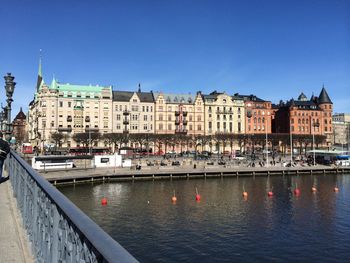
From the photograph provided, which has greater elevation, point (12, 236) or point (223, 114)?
point (223, 114)

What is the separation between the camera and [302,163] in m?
95.4

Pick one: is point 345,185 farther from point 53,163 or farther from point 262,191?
point 53,163

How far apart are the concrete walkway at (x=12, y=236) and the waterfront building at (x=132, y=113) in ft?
349

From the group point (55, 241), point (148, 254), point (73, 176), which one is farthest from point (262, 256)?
point (73, 176)

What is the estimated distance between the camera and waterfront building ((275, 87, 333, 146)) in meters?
136

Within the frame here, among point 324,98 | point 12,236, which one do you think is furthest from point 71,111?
point 12,236

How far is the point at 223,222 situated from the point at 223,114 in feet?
309

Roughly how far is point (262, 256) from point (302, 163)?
74849 mm

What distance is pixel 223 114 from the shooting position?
5015 inches

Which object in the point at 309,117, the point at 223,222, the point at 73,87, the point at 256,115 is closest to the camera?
the point at 223,222

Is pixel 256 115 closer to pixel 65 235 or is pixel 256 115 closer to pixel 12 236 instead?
pixel 12 236

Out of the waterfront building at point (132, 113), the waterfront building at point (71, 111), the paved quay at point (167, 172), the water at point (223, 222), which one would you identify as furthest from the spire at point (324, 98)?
the water at point (223, 222)

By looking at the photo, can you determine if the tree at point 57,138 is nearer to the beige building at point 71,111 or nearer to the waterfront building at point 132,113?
the beige building at point 71,111

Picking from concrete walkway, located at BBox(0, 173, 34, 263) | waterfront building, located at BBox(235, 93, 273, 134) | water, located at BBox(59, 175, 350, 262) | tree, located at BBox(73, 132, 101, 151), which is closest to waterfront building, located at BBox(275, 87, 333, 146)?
waterfront building, located at BBox(235, 93, 273, 134)
